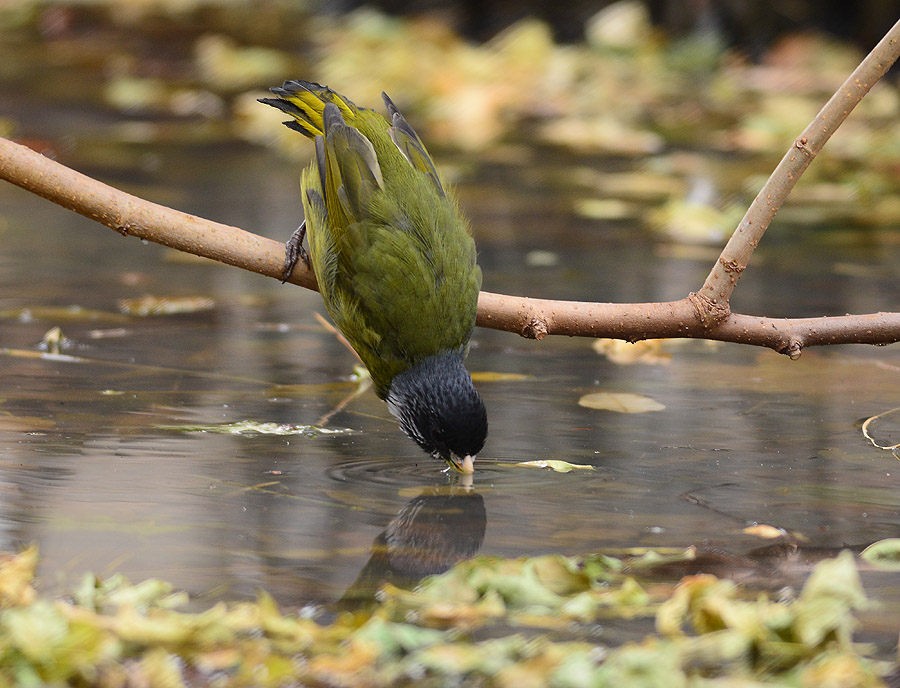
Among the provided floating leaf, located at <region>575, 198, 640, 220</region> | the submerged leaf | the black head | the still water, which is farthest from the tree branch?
floating leaf, located at <region>575, 198, 640, 220</region>

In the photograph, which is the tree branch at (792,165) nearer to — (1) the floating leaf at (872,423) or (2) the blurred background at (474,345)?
(2) the blurred background at (474,345)

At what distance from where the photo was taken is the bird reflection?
242cm

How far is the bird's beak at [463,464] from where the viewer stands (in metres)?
3.00

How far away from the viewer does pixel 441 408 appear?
9.71ft

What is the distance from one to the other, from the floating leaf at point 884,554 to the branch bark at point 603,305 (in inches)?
28.8

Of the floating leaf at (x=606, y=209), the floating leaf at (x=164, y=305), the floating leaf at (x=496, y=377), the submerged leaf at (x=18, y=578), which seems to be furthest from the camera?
the floating leaf at (x=606, y=209)

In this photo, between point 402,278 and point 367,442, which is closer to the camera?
point 402,278

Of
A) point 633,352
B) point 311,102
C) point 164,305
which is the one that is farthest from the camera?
point 164,305

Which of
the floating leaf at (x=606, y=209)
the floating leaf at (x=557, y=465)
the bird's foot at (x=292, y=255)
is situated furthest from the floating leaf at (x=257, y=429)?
the floating leaf at (x=606, y=209)

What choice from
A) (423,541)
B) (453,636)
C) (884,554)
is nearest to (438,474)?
(423,541)

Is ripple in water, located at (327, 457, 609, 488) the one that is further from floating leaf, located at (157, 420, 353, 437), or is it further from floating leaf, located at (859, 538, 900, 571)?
floating leaf, located at (859, 538, 900, 571)

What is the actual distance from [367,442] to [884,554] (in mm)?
1355

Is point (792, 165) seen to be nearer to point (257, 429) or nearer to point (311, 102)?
point (311, 102)

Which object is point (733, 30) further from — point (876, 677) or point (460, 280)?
point (876, 677)
